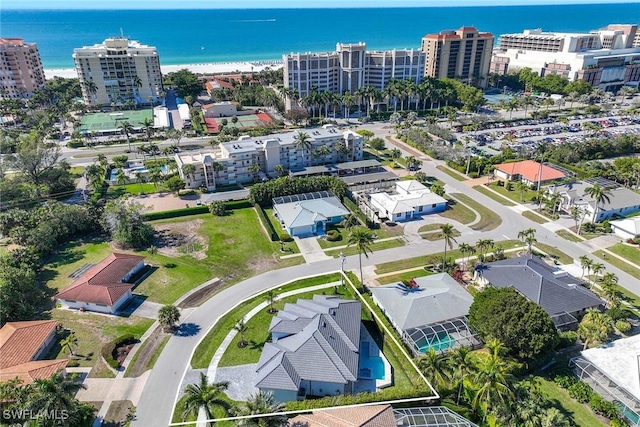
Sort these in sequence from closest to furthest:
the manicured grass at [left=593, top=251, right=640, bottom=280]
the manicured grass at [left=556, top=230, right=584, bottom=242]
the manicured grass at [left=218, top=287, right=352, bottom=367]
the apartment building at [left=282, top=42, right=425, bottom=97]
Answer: the manicured grass at [left=218, top=287, right=352, bottom=367] < the manicured grass at [left=593, top=251, right=640, bottom=280] < the manicured grass at [left=556, top=230, right=584, bottom=242] < the apartment building at [left=282, top=42, right=425, bottom=97]

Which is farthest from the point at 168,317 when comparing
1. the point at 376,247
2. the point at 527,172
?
the point at 527,172

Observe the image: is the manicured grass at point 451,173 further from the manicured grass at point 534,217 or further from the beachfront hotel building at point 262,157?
the beachfront hotel building at point 262,157

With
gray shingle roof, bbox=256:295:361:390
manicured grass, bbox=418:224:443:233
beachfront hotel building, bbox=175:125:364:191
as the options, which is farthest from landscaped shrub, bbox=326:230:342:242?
beachfront hotel building, bbox=175:125:364:191

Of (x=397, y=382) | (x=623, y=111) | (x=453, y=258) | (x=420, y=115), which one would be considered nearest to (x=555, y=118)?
(x=623, y=111)

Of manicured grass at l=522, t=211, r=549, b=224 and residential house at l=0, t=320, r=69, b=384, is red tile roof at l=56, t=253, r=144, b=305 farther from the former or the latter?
manicured grass at l=522, t=211, r=549, b=224

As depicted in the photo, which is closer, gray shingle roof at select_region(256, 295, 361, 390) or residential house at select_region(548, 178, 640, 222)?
gray shingle roof at select_region(256, 295, 361, 390)

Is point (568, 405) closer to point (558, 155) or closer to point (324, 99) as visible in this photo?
point (558, 155)

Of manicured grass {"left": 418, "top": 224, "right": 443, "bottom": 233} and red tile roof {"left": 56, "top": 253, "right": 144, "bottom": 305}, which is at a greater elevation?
red tile roof {"left": 56, "top": 253, "right": 144, "bottom": 305}
